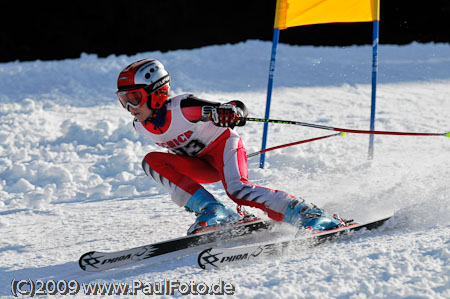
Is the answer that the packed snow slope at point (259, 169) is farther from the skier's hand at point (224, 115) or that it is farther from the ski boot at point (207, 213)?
the skier's hand at point (224, 115)

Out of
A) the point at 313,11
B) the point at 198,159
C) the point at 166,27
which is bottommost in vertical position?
the point at 198,159

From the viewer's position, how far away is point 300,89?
26.8 ft

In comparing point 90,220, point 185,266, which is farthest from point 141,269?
point 90,220

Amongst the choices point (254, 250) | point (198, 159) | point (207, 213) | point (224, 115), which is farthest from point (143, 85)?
point (254, 250)

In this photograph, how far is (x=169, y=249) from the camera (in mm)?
2957

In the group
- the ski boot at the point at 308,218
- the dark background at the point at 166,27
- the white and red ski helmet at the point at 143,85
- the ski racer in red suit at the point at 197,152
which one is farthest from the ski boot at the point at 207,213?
the dark background at the point at 166,27

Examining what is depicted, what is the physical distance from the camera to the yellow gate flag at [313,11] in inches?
193

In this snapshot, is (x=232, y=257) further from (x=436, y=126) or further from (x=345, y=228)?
(x=436, y=126)

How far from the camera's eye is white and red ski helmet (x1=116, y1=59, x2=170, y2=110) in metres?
3.14

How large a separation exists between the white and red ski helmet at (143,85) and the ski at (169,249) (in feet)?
2.56

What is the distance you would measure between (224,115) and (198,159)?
1.50 ft

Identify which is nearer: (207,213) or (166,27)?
(207,213)

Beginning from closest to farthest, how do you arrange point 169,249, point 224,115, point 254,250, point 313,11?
point 254,250, point 169,249, point 224,115, point 313,11

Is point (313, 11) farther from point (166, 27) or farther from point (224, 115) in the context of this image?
point (166, 27)
